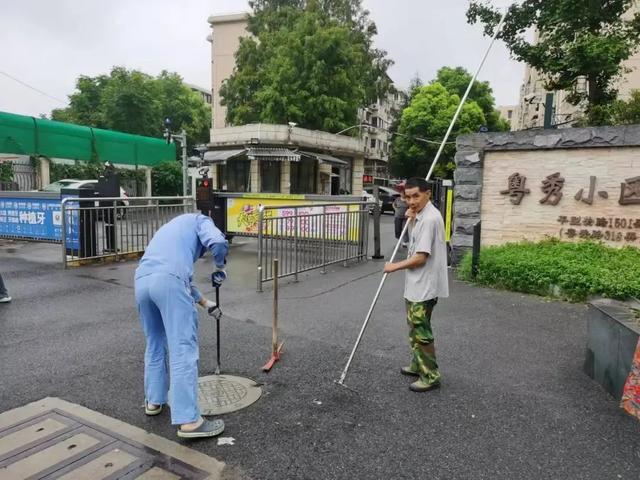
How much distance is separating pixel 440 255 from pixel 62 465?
2.86 meters

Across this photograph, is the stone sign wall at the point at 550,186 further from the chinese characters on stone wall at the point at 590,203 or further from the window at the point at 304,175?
the window at the point at 304,175

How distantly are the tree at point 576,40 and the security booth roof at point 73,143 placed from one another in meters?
18.7

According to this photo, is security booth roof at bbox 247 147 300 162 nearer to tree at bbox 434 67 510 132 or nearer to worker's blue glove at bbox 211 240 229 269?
tree at bbox 434 67 510 132

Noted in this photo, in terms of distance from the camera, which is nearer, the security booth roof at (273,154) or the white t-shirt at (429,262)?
the white t-shirt at (429,262)

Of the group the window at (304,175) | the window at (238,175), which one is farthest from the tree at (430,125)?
the window at (238,175)

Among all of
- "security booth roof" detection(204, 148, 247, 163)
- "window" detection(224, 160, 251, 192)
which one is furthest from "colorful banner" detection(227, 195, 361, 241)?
"window" detection(224, 160, 251, 192)

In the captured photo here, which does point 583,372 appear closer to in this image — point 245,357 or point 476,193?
point 245,357

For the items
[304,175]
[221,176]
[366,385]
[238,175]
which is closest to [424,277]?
[366,385]

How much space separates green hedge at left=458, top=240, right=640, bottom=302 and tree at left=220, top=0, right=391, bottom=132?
69.3 feet

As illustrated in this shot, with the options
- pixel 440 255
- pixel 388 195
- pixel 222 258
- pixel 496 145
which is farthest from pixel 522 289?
pixel 388 195

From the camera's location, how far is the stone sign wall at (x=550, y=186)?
23.2ft

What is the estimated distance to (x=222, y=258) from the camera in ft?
10.8

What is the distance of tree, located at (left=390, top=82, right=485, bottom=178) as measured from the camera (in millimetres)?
36688

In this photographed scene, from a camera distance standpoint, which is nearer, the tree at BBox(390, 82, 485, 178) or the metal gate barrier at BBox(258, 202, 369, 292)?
the metal gate barrier at BBox(258, 202, 369, 292)
